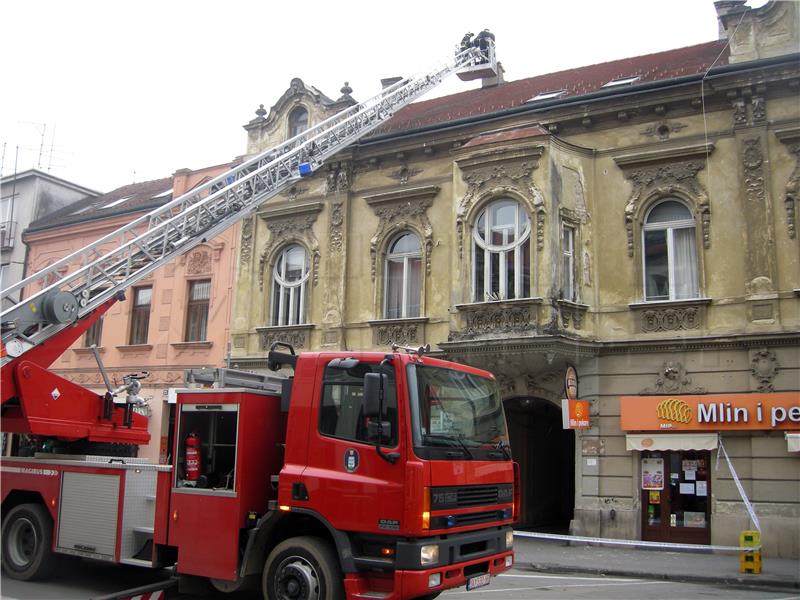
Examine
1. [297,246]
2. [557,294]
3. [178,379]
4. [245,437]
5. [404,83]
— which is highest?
[404,83]

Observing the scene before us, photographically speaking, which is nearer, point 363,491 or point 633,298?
point 363,491

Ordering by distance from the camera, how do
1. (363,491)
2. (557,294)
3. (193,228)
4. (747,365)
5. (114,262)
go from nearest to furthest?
(363,491) < (114,262) < (193,228) < (747,365) < (557,294)

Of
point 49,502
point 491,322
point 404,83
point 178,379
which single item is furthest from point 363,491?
point 178,379

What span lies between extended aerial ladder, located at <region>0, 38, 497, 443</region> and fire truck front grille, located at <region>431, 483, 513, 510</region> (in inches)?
209

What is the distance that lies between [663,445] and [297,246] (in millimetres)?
10661

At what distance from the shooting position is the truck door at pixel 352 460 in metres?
7.08

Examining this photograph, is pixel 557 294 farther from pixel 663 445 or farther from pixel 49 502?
pixel 49 502

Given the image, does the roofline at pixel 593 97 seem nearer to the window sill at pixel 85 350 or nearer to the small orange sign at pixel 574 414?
the small orange sign at pixel 574 414

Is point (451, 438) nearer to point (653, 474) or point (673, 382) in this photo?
point (673, 382)

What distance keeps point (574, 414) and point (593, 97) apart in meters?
6.83

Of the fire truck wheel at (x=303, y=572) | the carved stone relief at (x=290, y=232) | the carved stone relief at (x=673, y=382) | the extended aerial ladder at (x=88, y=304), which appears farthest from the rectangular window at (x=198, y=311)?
the fire truck wheel at (x=303, y=572)

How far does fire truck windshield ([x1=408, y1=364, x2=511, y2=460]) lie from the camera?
7.27m

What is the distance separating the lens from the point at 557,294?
52.5 feet

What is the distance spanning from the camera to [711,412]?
15.0m
